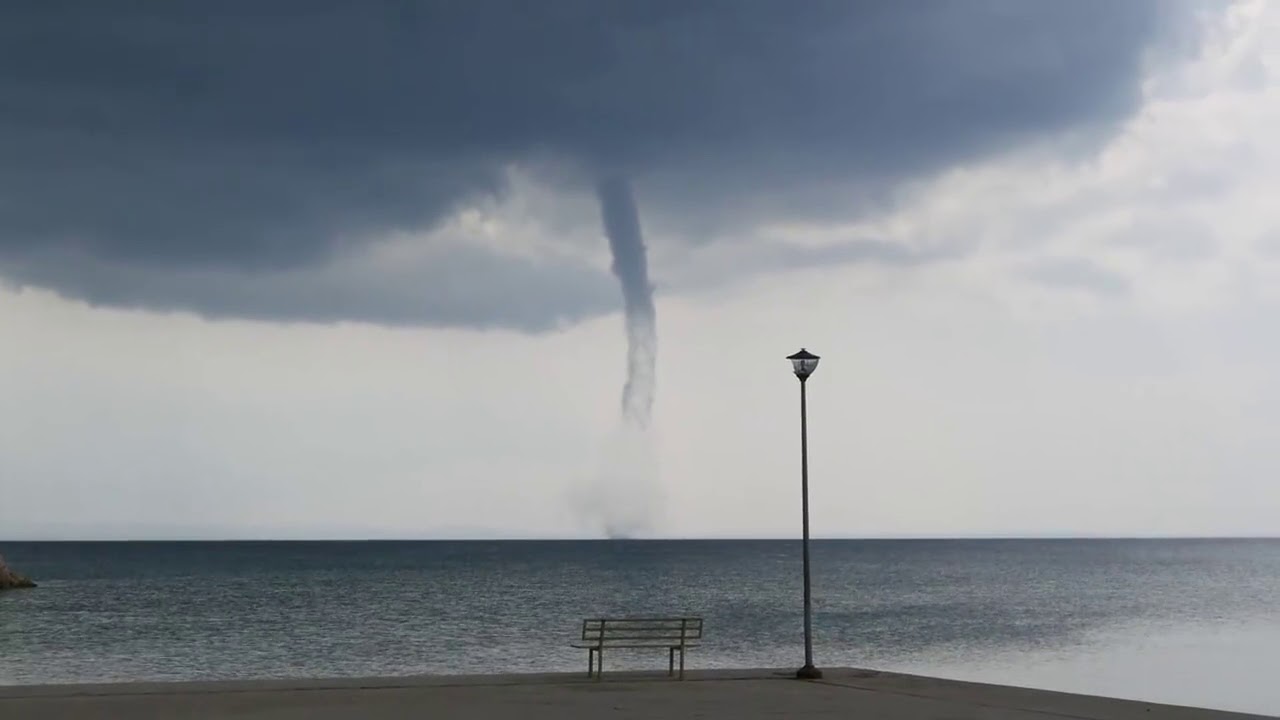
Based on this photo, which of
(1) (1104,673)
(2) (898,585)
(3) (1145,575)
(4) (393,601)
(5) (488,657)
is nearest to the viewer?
(1) (1104,673)

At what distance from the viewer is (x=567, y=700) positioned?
771 inches

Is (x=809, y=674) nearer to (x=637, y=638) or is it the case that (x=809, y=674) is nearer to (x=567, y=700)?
(x=637, y=638)

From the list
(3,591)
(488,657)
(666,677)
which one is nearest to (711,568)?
(3,591)

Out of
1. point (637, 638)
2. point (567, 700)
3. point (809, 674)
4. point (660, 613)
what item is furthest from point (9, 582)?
point (567, 700)

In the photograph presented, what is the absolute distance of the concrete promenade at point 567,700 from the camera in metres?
17.9

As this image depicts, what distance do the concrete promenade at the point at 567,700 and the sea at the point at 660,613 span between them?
15651mm

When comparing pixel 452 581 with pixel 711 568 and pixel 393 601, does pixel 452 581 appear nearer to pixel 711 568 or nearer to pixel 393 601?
pixel 393 601

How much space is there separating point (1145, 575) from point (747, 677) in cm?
14625

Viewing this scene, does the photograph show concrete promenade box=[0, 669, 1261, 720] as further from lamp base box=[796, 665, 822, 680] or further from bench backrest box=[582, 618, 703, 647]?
bench backrest box=[582, 618, 703, 647]

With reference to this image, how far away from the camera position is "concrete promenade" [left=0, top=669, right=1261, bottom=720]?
17891mm

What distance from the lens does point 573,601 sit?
310 ft

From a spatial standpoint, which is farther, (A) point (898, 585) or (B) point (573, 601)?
(A) point (898, 585)

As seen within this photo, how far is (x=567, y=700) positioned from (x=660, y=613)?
209 feet

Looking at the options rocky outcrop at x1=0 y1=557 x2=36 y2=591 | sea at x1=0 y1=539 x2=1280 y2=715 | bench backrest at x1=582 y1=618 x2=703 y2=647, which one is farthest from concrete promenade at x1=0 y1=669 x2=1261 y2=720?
rocky outcrop at x1=0 y1=557 x2=36 y2=591
